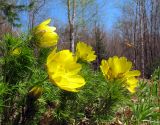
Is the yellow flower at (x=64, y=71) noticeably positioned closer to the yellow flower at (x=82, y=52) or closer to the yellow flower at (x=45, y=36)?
the yellow flower at (x=45, y=36)

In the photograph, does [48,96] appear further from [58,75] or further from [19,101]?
[58,75]

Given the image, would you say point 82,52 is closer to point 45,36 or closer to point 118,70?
point 118,70

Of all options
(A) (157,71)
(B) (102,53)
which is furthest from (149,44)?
(A) (157,71)

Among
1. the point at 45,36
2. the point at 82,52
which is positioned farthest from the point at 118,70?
the point at 45,36

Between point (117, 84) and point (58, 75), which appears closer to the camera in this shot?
point (58, 75)

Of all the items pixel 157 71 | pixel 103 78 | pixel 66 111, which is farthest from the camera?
pixel 157 71

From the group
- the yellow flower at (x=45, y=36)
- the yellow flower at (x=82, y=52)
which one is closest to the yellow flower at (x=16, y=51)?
the yellow flower at (x=45, y=36)

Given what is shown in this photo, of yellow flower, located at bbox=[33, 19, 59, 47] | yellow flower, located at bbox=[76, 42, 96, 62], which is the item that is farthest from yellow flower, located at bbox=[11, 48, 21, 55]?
yellow flower, located at bbox=[76, 42, 96, 62]

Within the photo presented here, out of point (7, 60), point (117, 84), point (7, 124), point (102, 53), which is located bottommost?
point (102, 53)
